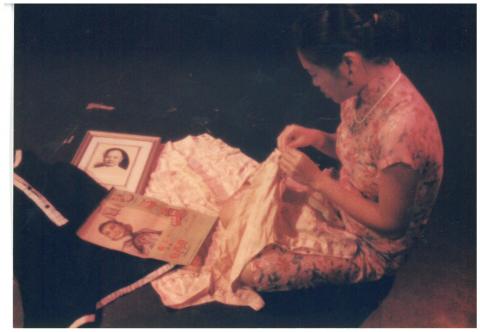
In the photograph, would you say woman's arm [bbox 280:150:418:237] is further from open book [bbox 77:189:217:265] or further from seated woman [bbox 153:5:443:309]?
open book [bbox 77:189:217:265]

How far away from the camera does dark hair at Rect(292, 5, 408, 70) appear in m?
1.26

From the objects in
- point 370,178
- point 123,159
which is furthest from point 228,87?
point 370,178

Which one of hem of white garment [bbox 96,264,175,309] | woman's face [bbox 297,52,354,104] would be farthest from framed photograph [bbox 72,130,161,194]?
woman's face [bbox 297,52,354,104]

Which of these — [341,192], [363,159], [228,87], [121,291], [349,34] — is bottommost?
[121,291]

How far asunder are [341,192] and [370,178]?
0.31ft

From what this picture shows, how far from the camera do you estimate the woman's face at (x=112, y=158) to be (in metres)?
1.51

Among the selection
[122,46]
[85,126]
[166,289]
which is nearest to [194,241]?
[166,289]

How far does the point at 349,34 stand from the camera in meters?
1.25

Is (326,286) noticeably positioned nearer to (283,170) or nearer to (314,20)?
(283,170)

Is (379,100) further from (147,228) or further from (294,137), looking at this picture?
(147,228)

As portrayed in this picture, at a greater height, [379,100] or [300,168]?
[379,100]

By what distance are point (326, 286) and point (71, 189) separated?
82 centimetres

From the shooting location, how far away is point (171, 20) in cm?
151

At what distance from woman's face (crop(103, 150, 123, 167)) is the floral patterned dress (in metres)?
0.53
